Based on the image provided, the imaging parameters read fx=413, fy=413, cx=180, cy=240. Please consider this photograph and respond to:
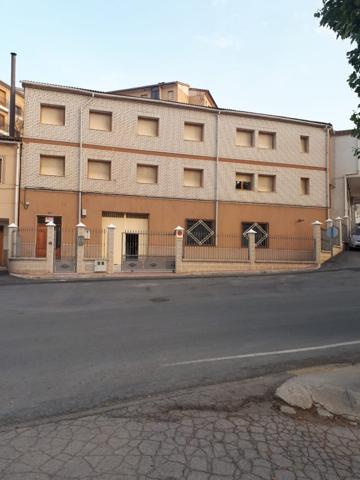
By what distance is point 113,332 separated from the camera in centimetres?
756

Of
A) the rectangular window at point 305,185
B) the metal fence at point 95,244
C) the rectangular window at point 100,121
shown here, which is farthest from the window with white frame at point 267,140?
the metal fence at point 95,244

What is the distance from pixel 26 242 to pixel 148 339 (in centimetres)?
1617

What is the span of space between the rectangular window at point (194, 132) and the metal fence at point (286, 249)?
7821 millimetres

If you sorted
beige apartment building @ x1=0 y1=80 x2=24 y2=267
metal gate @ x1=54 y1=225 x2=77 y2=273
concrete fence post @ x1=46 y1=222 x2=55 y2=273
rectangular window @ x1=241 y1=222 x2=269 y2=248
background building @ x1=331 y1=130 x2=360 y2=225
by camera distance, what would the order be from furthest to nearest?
background building @ x1=331 y1=130 x2=360 y2=225, rectangular window @ x1=241 y1=222 x2=269 y2=248, beige apartment building @ x1=0 y1=80 x2=24 y2=267, metal gate @ x1=54 y1=225 x2=77 y2=273, concrete fence post @ x1=46 y1=222 x2=55 y2=273

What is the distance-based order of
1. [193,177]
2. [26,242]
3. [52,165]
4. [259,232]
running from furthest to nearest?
[259,232] → [193,177] → [52,165] → [26,242]

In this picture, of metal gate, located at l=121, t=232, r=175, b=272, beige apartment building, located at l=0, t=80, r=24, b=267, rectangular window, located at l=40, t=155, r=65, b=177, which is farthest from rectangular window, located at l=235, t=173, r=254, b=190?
beige apartment building, located at l=0, t=80, r=24, b=267

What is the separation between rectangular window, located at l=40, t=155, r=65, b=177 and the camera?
76.3ft

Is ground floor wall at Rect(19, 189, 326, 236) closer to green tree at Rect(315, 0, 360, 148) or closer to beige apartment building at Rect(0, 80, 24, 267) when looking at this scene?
beige apartment building at Rect(0, 80, 24, 267)

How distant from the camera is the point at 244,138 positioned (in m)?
27.2

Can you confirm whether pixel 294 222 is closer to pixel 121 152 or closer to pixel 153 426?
pixel 121 152

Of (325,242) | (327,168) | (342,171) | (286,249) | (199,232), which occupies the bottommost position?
(286,249)

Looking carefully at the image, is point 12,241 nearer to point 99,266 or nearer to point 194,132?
point 99,266

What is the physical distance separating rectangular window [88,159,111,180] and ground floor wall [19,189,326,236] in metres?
1.20

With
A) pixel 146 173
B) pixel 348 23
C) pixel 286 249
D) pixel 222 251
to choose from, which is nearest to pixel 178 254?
pixel 222 251
